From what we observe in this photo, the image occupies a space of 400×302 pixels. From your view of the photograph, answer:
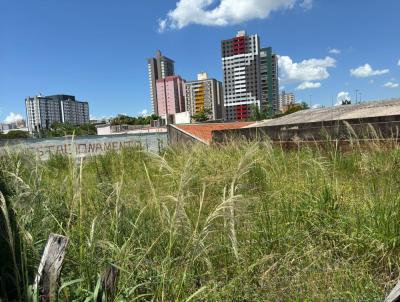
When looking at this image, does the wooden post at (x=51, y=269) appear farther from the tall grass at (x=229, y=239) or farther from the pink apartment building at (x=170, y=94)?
the pink apartment building at (x=170, y=94)

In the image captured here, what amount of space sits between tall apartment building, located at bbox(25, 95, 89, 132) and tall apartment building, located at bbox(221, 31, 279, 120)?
55968 millimetres

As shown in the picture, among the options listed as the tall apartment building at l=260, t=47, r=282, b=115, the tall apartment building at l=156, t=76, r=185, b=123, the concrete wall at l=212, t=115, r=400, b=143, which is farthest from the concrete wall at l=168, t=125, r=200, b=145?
the tall apartment building at l=260, t=47, r=282, b=115

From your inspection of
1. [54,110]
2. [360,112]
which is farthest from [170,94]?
[360,112]

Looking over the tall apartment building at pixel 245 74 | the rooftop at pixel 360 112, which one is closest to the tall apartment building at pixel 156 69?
the tall apartment building at pixel 245 74

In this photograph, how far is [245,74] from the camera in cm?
9969

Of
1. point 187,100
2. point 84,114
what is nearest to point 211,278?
point 187,100

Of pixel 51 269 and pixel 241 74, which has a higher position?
pixel 241 74

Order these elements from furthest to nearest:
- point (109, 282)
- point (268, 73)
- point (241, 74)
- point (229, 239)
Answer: point (268, 73) < point (241, 74) < point (229, 239) < point (109, 282)

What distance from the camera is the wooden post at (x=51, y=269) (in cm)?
174

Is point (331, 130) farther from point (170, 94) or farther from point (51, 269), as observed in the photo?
point (170, 94)

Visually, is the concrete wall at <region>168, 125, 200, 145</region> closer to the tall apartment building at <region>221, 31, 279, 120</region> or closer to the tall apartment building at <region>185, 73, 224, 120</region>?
the tall apartment building at <region>221, 31, 279, 120</region>

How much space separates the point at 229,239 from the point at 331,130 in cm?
584

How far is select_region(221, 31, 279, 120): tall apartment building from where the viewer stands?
324 ft

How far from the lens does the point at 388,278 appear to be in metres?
2.47
